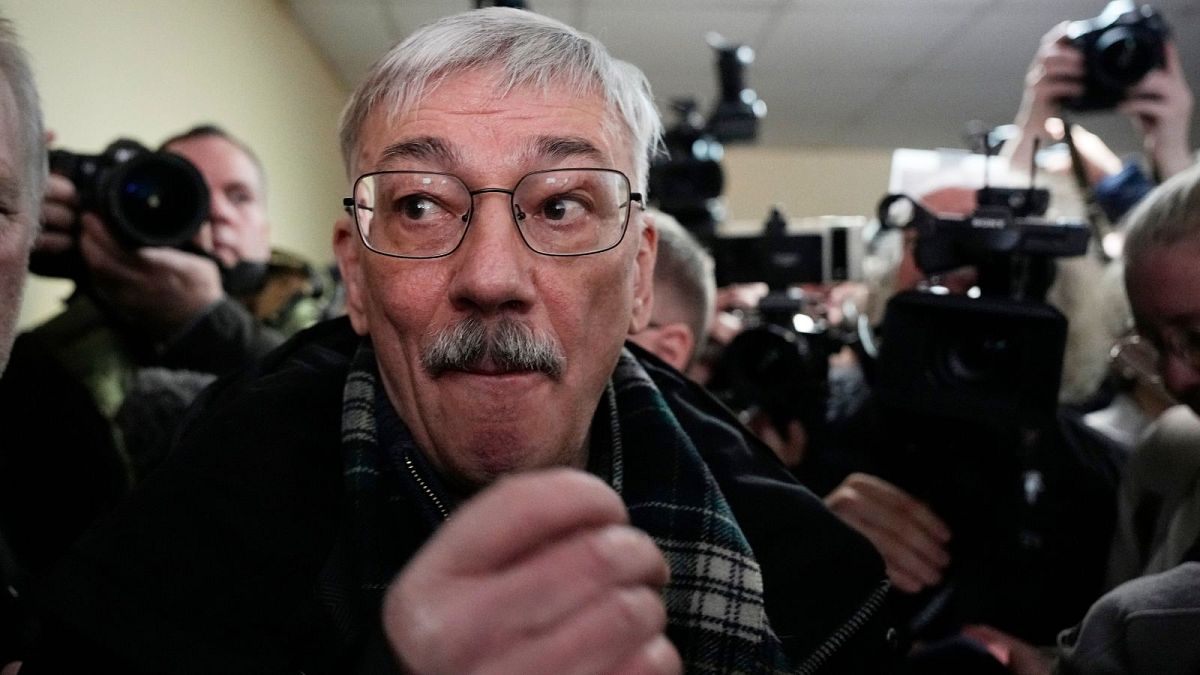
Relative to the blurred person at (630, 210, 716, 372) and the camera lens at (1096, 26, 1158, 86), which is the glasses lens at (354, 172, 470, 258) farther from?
the camera lens at (1096, 26, 1158, 86)

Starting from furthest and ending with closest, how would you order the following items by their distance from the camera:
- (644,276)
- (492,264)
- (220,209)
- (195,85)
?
1. (195,85)
2. (220,209)
3. (644,276)
4. (492,264)

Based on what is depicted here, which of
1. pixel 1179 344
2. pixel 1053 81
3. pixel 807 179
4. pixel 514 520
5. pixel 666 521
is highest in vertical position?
pixel 1053 81

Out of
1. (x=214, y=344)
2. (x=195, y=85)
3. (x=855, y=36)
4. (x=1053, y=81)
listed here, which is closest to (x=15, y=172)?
(x=214, y=344)

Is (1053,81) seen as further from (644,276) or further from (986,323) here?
(644,276)

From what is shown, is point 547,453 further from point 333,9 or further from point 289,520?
point 333,9

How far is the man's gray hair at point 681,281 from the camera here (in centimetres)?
145

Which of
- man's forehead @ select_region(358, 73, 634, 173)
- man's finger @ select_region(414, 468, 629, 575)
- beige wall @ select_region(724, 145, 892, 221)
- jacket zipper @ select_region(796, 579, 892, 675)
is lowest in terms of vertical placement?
beige wall @ select_region(724, 145, 892, 221)

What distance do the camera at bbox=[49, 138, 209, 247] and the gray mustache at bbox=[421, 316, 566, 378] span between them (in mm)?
655

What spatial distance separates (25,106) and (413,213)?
34 cm

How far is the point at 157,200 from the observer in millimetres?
1261

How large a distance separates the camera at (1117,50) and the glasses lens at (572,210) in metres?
1.08

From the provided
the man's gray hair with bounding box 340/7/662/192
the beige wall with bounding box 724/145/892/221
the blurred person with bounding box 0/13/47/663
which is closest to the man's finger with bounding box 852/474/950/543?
the man's gray hair with bounding box 340/7/662/192

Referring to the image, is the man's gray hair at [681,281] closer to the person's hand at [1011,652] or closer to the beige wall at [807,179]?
the person's hand at [1011,652]

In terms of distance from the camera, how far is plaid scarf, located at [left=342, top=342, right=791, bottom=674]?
2.66 ft
